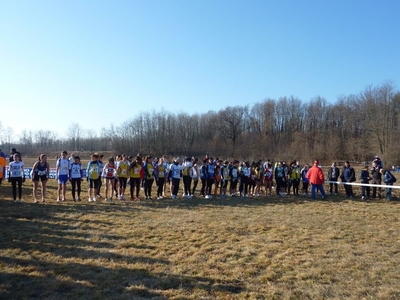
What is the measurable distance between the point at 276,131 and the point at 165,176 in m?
54.3

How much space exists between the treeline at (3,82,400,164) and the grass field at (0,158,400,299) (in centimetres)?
3610

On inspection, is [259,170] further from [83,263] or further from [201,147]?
[201,147]

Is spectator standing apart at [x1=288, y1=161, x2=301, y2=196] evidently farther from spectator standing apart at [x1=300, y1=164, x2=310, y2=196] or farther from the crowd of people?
spectator standing apart at [x1=300, y1=164, x2=310, y2=196]

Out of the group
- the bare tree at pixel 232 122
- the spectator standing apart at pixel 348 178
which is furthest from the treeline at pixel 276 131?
the spectator standing apart at pixel 348 178

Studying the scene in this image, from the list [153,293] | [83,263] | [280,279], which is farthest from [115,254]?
[280,279]

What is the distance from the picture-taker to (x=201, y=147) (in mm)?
65000

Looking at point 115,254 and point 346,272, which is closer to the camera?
point 346,272

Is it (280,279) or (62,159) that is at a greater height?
(62,159)

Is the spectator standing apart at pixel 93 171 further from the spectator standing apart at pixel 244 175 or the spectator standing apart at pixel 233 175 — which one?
the spectator standing apart at pixel 244 175

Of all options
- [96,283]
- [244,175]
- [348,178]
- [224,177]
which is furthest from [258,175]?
[96,283]

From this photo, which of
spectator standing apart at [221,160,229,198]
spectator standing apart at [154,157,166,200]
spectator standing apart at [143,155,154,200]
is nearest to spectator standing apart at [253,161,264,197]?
Answer: spectator standing apart at [221,160,229,198]

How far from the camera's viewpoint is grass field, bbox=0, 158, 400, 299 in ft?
14.3

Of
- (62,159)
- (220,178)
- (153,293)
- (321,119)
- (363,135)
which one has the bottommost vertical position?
(153,293)

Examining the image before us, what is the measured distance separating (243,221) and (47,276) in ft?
18.1
